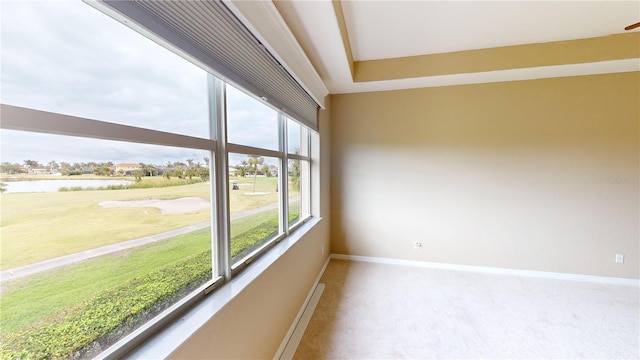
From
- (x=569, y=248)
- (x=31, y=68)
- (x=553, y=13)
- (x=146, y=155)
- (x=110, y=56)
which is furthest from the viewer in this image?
(x=569, y=248)

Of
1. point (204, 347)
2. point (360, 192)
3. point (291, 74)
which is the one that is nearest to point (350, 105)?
point (360, 192)

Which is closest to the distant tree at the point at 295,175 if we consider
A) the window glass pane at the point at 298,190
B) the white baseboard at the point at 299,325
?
the window glass pane at the point at 298,190

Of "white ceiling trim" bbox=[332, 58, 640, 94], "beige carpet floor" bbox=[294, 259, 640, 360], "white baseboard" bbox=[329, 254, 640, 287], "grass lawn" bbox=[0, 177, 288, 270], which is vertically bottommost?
"beige carpet floor" bbox=[294, 259, 640, 360]

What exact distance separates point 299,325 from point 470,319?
1.55 metres

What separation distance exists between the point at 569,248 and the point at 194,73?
4274 millimetres

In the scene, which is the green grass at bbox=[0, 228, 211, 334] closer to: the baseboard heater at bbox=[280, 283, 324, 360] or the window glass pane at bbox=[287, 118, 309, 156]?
the baseboard heater at bbox=[280, 283, 324, 360]

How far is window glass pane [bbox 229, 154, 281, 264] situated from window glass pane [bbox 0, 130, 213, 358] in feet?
1.19

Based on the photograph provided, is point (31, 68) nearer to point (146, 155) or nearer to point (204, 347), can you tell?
point (146, 155)

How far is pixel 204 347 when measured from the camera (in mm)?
1020

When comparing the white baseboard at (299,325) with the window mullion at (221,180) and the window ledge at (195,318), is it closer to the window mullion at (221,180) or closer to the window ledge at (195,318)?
the window ledge at (195,318)

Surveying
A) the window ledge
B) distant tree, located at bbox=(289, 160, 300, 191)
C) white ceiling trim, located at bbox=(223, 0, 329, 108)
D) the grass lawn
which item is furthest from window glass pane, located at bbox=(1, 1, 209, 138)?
distant tree, located at bbox=(289, 160, 300, 191)

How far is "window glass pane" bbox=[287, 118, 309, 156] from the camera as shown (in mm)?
2336

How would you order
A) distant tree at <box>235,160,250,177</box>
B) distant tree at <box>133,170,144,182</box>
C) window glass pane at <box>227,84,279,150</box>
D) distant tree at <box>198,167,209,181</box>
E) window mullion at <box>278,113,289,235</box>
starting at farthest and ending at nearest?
window mullion at <box>278,113,289,235</box> → distant tree at <box>235,160,250,177</box> → window glass pane at <box>227,84,279,150</box> → distant tree at <box>198,167,209,181</box> → distant tree at <box>133,170,144,182</box>

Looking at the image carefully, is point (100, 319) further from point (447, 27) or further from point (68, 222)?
point (447, 27)
